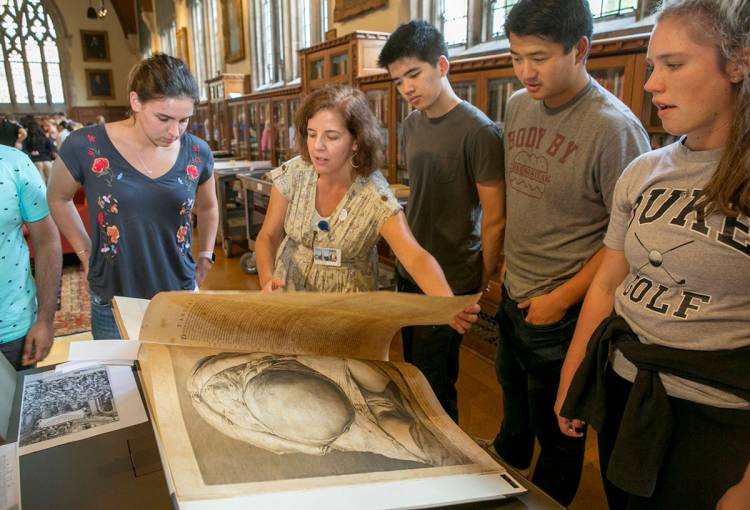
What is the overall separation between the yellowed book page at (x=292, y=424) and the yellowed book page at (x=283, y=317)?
19 mm

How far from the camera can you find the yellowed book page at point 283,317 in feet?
2.34

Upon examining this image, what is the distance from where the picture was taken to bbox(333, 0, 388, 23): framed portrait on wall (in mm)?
4932

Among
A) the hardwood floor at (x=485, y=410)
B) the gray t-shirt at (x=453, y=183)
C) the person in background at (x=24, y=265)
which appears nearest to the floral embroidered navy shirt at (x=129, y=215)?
the person in background at (x=24, y=265)

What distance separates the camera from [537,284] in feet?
4.26

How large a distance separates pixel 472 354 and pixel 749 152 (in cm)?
237

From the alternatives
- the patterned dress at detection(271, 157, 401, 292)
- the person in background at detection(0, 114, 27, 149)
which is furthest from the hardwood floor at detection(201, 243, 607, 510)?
the person in background at detection(0, 114, 27, 149)

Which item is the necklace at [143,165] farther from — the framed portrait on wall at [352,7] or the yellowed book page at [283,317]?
the framed portrait on wall at [352,7]

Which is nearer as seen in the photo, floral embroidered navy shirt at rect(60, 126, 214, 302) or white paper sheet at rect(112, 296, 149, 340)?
white paper sheet at rect(112, 296, 149, 340)

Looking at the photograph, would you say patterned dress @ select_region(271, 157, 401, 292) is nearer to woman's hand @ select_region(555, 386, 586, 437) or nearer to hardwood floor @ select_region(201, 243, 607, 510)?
woman's hand @ select_region(555, 386, 586, 437)

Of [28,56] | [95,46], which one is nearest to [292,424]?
[95,46]

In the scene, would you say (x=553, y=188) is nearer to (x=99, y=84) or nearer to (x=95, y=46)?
(x=99, y=84)

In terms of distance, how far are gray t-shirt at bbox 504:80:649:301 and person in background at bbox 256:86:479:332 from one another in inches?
13.2

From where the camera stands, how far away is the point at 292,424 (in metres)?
0.63

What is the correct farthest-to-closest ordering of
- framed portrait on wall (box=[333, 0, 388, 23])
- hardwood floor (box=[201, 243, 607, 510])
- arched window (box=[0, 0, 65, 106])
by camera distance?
arched window (box=[0, 0, 65, 106]) < framed portrait on wall (box=[333, 0, 388, 23]) < hardwood floor (box=[201, 243, 607, 510])
